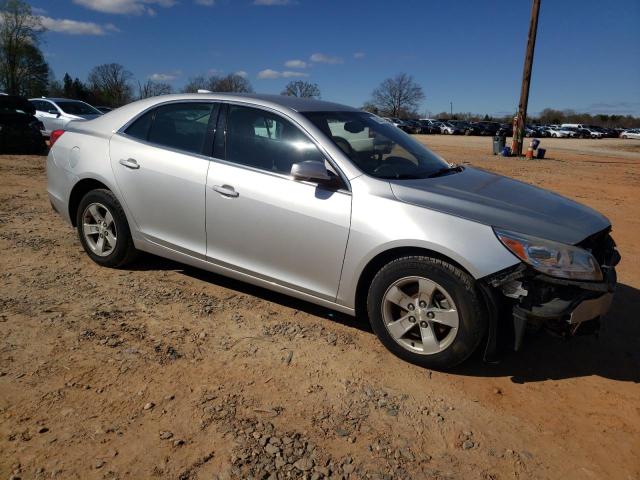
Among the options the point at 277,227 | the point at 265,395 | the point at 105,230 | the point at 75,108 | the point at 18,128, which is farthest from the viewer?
the point at 75,108

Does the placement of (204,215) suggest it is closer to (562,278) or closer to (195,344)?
(195,344)

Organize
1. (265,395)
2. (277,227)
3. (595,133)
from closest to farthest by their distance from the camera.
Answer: (265,395)
(277,227)
(595,133)

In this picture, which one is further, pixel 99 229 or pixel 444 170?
pixel 99 229

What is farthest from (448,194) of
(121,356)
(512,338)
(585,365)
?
(121,356)

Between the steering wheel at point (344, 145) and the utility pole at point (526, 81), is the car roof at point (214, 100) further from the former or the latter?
the utility pole at point (526, 81)

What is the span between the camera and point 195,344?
132 inches

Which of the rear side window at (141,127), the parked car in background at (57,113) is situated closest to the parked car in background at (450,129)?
the parked car in background at (57,113)

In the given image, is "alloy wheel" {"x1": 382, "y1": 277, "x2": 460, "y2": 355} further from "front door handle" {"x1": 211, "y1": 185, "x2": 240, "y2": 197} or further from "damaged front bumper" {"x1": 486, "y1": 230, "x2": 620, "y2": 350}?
"front door handle" {"x1": 211, "y1": 185, "x2": 240, "y2": 197}

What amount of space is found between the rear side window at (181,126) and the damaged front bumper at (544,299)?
2475 mm

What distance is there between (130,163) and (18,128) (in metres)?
11.3

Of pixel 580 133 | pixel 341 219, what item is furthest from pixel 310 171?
pixel 580 133

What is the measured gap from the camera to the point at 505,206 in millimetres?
3215

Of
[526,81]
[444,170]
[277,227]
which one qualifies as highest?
[526,81]

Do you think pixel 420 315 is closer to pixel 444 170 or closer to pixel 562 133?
pixel 444 170
